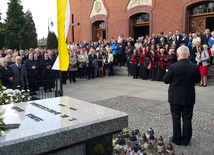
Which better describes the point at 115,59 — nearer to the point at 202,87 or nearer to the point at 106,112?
the point at 202,87

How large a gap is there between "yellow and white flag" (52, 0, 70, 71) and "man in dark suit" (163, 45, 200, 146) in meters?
2.77

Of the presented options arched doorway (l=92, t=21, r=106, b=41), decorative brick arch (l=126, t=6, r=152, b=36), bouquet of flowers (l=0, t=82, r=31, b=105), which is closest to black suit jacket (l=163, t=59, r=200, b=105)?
bouquet of flowers (l=0, t=82, r=31, b=105)

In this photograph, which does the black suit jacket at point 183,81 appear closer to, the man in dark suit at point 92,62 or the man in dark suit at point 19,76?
the man in dark suit at point 19,76

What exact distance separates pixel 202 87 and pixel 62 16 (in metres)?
8.21

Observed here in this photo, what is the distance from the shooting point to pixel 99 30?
2748cm

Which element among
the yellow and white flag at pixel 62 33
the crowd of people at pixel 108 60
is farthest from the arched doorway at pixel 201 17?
the yellow and white flag at pixel 62 33

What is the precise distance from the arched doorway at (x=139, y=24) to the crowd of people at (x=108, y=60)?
417cm

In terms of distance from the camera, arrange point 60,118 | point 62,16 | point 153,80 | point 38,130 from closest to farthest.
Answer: point 38,130 → point 60,118 → point 62,16 → point 153,80

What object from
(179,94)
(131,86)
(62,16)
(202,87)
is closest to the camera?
(179,94)

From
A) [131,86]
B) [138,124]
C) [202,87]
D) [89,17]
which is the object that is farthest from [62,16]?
[89,17]

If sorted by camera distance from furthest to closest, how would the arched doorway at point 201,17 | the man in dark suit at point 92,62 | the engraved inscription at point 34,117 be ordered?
the arched doorway at point 201,17 → the man in dark suit at point 92,62 → the engraved inscription at point 34,117

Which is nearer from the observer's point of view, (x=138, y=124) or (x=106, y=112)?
(x=106, y=112)

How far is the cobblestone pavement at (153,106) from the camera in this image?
19.0 ft

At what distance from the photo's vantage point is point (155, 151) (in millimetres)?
4684
